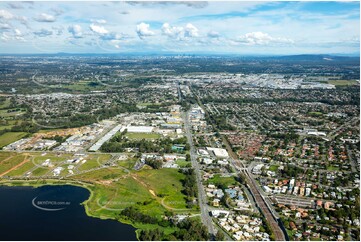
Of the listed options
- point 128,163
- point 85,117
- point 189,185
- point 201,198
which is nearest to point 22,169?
point 128,163

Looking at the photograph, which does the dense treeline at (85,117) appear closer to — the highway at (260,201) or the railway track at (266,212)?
the highway at (260,201)

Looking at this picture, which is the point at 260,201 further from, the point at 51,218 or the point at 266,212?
the point at 51,218

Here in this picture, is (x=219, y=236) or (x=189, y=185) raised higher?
(x=189, y=185)

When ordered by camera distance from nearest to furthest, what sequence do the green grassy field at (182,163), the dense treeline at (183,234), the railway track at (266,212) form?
the dense treeline at (183,234) < the railway track at (266,212) < the green grassy field at (182,163)

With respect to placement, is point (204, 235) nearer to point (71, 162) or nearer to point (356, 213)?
point (356, 213)

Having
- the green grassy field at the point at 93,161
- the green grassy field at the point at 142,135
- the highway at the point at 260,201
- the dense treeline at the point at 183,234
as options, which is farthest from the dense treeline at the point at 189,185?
the green grassy field at the point at 142,135
